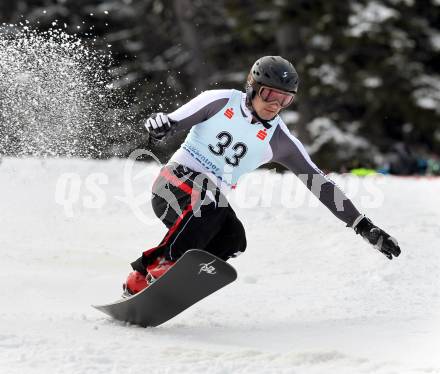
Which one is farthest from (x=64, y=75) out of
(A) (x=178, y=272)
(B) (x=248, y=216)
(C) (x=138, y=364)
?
(C) (x=138, y=364)

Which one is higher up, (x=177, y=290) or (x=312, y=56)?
(x=312, y=56)

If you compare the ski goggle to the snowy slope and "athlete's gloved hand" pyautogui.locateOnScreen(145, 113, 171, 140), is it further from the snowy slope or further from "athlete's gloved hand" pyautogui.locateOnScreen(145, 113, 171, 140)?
the snowy slope

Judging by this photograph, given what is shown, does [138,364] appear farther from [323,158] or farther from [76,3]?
[76,3]

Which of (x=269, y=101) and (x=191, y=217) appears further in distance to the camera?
(x=269, y=101)

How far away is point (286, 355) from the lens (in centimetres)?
374

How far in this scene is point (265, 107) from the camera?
189 inches

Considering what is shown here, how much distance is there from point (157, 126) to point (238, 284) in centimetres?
199

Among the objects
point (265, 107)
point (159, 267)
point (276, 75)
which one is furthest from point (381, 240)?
point (159, 267)

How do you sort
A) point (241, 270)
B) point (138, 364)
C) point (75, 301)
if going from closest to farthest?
point (138, 364) → point (75, 301) → point (241, 270)

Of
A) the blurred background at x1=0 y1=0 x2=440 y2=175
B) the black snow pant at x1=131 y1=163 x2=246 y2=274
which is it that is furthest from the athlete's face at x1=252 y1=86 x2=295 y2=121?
the blurred background at x1=0 y1=0 x2=440 y2=175

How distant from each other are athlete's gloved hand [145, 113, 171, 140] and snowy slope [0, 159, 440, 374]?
3.64 feet

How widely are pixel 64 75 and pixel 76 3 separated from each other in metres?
19.7

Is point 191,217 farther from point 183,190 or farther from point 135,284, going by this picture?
point 135,284

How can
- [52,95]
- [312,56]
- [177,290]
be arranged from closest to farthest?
[177,290] → [52,95] → [312,56]
